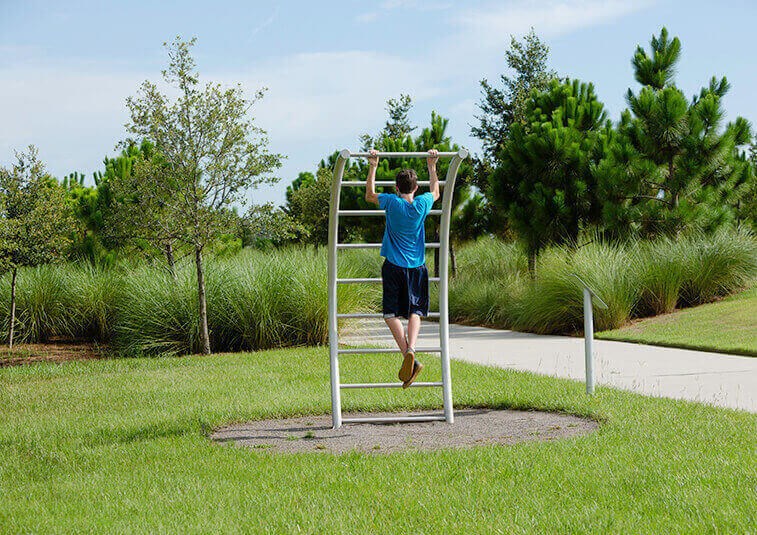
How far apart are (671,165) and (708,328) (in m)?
6.33

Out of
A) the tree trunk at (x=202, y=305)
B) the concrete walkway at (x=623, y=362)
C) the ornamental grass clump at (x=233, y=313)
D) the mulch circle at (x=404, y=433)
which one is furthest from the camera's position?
the ornamental grass clump at (x=233, y=313)

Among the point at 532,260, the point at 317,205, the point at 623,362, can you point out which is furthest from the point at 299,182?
the point at 623,362

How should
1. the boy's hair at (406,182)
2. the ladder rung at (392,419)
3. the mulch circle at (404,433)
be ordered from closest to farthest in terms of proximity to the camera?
the mulch circle at (404,433), the boy's hair at (406,182), the ladder rung at (392,419)

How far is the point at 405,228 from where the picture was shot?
7.07 m

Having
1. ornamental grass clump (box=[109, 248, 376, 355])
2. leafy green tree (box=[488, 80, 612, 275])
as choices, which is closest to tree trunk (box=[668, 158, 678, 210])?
leafy green tree (box=[488, 80, 612, 275])

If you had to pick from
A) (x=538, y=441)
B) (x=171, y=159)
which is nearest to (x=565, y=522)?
(x=538, y=441)

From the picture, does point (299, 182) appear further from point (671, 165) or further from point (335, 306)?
point (335, 306)

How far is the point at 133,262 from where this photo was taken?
19125 millimetres

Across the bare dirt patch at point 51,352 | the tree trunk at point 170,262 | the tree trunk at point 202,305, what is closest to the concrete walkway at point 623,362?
the tree trunk at point 202,305

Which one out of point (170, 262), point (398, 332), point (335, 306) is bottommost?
Result: point (398, 332)

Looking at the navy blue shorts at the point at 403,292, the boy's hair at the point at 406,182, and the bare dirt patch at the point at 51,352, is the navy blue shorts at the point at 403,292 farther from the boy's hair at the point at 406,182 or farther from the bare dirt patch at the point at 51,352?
the bare dirt patch at the point at 51,352

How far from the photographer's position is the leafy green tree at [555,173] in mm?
19391

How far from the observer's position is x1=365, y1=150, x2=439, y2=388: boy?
7039 millimetres

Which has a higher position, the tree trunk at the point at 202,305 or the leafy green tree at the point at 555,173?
the leafy green tree at the point at 555,173
